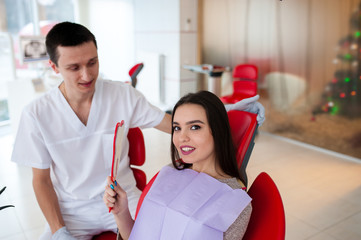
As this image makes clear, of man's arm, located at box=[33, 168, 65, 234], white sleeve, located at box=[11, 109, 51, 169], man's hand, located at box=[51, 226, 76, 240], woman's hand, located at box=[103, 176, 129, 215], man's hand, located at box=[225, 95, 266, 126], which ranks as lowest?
man's hand, located at box=[51, 226, 76, 240]

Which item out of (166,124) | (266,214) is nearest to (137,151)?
(166,124)

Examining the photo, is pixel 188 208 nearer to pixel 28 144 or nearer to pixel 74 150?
pixel 74 150

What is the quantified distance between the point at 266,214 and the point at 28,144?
2.99ft

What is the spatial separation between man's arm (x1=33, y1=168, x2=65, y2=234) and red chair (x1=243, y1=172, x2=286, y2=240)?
2.32ft

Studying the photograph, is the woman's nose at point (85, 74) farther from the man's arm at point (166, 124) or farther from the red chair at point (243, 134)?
the red chair at point (243, 134)

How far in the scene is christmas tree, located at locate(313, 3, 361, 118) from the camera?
3139 mm

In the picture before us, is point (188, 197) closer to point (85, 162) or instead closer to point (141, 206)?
point (141, 206)

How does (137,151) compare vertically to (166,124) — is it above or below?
below

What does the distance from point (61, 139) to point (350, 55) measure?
2893 mm

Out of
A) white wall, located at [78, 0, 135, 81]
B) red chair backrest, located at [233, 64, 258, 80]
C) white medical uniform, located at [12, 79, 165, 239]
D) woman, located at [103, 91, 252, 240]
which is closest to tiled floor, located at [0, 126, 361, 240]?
red chair backrest, located at [233, 64, 258, 80]

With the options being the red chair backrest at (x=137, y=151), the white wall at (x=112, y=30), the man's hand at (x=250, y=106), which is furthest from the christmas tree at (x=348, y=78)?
the white wall at (x=112, y=30)

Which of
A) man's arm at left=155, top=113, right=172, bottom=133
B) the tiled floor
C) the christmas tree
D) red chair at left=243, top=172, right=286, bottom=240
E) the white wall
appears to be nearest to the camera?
red chair at left=243, top=172, right=286, bottom=240

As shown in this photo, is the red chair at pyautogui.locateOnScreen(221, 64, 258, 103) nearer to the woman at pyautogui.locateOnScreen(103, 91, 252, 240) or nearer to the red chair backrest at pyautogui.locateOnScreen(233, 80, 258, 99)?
the red chair backrest at pyautogui.locateOnScreen(233, 80, 258, 99)

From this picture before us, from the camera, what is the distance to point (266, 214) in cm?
96
